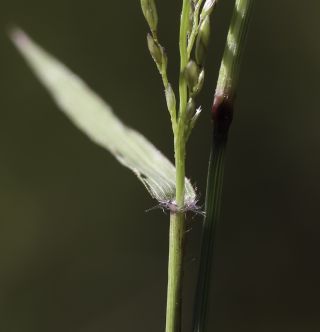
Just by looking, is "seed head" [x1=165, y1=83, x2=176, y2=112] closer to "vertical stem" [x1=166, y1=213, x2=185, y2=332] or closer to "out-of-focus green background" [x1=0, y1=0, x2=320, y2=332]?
"vertical stem" [x1=166, y1=213, x2=185, y2=332]

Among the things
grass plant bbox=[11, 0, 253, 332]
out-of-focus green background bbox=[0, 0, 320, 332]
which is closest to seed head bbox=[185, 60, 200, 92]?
grass plant bbox=[11, 0, 253, 332]

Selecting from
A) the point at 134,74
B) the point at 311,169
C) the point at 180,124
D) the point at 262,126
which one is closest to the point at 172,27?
the point at 134,74

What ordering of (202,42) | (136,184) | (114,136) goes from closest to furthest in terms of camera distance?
(202,42), (114,136), (136,184)

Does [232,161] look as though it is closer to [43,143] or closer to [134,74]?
[134,74]

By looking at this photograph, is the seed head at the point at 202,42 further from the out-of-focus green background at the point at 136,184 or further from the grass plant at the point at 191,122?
the out-of-focus green background at the point at 136,184

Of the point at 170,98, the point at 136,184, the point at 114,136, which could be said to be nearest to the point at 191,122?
the point at 170,98

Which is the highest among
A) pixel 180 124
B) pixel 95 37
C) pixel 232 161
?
pixel 95 37

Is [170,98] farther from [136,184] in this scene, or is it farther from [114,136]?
[136,184]
